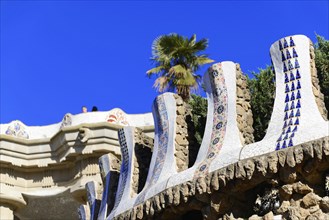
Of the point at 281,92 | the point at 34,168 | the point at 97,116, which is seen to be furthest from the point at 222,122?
the point at 34,168

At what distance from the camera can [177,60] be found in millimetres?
18625

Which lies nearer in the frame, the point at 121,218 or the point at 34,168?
the point at 121,218

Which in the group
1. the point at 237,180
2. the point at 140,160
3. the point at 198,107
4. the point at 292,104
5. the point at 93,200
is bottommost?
the point at 237,180

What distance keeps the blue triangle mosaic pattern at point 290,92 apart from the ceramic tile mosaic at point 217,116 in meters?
0.92

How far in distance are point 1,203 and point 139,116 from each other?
13.3 feet

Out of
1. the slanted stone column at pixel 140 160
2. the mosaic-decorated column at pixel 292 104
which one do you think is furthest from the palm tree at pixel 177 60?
the mosaic-decorated column at pixel 292 104

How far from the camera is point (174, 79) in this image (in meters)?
18.2

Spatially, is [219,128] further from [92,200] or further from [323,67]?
[323,67]

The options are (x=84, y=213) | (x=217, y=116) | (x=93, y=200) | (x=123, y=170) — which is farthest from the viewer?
(x=84, y=213)

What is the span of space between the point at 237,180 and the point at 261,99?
620cm

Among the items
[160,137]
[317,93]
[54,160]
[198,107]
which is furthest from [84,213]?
[54,160]

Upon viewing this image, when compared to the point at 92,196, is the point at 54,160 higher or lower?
higher

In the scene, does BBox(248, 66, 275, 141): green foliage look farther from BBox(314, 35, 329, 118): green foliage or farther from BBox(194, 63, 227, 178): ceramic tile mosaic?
BBox(194, 63, 227, 178): ceramic tile mosaic

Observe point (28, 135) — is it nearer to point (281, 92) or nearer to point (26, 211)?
point (26, 211)
